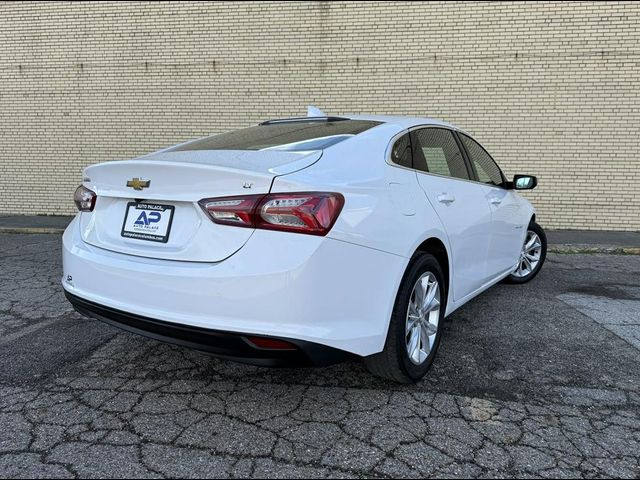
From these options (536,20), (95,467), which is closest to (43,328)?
(95,467)

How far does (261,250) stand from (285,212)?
7.7 inches

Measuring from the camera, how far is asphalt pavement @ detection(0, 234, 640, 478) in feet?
7.09

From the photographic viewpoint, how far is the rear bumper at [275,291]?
214 cm

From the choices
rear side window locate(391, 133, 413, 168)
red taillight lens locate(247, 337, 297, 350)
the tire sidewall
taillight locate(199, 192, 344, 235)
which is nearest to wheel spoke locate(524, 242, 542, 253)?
the tire sidewall

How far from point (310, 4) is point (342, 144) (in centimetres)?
739

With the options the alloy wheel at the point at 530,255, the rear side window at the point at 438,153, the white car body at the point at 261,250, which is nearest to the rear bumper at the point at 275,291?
the white car body at the point at 261,250

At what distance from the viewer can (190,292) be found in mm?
2246

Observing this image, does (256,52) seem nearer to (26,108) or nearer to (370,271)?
(26,108)

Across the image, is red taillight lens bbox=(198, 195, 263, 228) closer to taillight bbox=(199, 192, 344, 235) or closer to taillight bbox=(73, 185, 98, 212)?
taillight bbox=(199, 192, 344, 235)

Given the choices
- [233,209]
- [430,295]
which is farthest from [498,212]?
[233,209]

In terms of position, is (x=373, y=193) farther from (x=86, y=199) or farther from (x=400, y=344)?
(x=86, y=199)

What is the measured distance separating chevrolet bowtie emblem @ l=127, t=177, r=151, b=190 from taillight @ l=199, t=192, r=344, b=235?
49cm

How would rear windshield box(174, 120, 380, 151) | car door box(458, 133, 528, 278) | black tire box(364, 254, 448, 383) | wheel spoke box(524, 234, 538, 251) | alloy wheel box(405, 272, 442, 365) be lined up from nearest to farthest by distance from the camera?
black tire box(364, 254, 448, 383)
rear windshield box(174, 120, 380, 151)
alloy wheel box(405, 272, 442, 365)
car door box(458, 133, 528, 278)
wheel spoke box(524, 234, 538, 251)

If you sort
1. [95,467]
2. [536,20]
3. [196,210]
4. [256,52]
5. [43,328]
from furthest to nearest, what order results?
1. [256,52]
2. [536,20]
3. [43,328]
4. [196,210]
5. [95,467]
